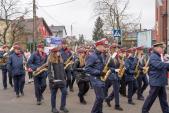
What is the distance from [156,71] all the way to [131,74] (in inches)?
135

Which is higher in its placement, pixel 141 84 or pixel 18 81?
pixel 18 81

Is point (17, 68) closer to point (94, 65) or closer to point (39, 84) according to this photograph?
point (39, 84)

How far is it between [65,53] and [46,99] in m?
2.49

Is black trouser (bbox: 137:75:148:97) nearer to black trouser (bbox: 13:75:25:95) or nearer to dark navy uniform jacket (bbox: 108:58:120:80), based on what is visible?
dark navy uniform jacket (bbox: 108:58:120:80)

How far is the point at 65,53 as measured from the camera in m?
17.4

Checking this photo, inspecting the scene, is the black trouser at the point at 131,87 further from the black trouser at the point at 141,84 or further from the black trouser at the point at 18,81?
the black trouser at the point at 18,81

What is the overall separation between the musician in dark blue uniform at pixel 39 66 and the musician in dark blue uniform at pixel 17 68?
160 cm

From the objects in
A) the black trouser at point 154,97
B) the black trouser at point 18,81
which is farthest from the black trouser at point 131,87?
the black trouser at point 18,81

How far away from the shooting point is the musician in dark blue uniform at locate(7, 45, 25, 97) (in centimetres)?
1595

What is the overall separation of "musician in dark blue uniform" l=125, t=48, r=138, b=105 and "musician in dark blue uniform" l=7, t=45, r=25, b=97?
12.0ft

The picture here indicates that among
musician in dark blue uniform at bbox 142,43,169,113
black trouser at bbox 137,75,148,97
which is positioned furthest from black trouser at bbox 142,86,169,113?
black trouser at bbox 137,75,148,97

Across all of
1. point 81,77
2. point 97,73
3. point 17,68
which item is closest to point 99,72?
point 97,73

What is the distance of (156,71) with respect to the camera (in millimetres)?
11094

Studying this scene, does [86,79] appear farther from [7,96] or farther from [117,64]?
[7,96]
